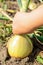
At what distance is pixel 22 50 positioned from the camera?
4.74 ft

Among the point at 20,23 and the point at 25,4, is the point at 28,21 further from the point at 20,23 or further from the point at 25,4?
the point at 25,4

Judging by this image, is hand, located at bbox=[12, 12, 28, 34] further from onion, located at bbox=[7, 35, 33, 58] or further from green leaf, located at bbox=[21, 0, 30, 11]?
green leaf, located at bbox=[21, 0, 30, 11]

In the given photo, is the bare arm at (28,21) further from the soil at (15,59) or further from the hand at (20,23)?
the soil at (15,59)

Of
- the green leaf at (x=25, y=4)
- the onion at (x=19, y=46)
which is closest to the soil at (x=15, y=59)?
the onion at (x=19, y=46)

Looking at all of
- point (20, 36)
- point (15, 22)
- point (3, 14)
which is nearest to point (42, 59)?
point (20, 36)

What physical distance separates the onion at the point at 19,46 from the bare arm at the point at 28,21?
0.17 metres

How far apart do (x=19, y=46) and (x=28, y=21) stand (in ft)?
0.82

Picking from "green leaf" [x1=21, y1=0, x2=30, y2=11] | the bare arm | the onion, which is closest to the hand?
the bare arm

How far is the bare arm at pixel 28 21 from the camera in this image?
120cm

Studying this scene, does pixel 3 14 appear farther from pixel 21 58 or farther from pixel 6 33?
pixel 21 58

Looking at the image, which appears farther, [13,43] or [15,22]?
[13,43]

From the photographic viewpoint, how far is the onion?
144 centimetres

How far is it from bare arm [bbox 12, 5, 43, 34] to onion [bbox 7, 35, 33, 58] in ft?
0.56

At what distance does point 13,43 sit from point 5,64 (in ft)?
0.51
